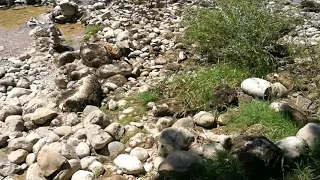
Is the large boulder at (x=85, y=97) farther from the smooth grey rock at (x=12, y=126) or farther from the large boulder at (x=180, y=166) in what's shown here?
the large boulder at (x=180, y=166)

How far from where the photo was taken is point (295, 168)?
9.49 feet

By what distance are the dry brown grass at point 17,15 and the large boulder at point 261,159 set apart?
5.63 m

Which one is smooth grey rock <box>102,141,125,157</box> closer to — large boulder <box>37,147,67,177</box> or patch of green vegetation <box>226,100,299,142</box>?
large boulder <box>37,147,67,177</box>

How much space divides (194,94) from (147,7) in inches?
139

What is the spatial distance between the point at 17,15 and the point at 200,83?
505 cm

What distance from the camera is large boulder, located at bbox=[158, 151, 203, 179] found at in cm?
296

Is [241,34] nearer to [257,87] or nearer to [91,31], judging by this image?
[257,87]

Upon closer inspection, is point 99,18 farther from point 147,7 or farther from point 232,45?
point 232,45

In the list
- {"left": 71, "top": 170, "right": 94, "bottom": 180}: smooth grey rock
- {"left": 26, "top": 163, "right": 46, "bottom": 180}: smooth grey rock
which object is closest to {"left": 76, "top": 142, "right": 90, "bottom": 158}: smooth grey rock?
{"left": 71, "top": 170, "right": 94, "bottom": 180}: smooth grey rock

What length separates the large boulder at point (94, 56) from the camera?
512cm

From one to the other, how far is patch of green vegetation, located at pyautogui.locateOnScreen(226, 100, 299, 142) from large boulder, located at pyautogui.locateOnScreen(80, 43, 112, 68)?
1961mm

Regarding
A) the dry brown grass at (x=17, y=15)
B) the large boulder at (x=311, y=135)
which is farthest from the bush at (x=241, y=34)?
the dry brown grass at (x=17, y=15)

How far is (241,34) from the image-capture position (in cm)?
446

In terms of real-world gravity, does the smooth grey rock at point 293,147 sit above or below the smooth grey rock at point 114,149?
above
